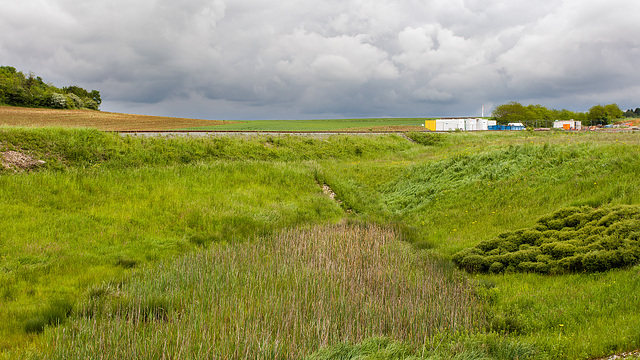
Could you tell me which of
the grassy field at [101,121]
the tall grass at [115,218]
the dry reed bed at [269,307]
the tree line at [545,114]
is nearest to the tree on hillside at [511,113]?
the tree line at [545,114]

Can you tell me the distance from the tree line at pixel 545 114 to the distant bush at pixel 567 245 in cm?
8980

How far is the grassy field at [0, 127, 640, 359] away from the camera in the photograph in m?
6.90

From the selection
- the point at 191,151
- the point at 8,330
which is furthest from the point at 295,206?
the point at 8,330

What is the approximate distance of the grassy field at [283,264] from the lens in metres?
6.90

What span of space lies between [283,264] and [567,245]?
747 centimetres

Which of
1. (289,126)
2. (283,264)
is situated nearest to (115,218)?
(283,264)

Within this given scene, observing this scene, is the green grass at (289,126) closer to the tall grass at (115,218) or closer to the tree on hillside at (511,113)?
the tree on hillside at (511,113)

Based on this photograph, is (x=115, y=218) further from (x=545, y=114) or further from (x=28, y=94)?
(x=545, y=114)

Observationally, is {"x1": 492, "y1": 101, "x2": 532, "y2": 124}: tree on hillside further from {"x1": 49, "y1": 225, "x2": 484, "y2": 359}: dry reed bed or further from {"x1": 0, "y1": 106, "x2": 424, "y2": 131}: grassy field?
{"x1": 49, "y1": 225, "x2": 484, "y2": 359}: dry reed bed

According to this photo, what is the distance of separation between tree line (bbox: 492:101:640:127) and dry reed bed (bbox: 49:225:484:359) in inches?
3711

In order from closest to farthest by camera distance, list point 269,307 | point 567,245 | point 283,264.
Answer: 1. point 269,307
2. point 567,245
3. point 283,264

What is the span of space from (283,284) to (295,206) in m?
10.8

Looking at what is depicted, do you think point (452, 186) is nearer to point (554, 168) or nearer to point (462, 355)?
point (554, 168)

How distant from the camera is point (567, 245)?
34.0 feet
